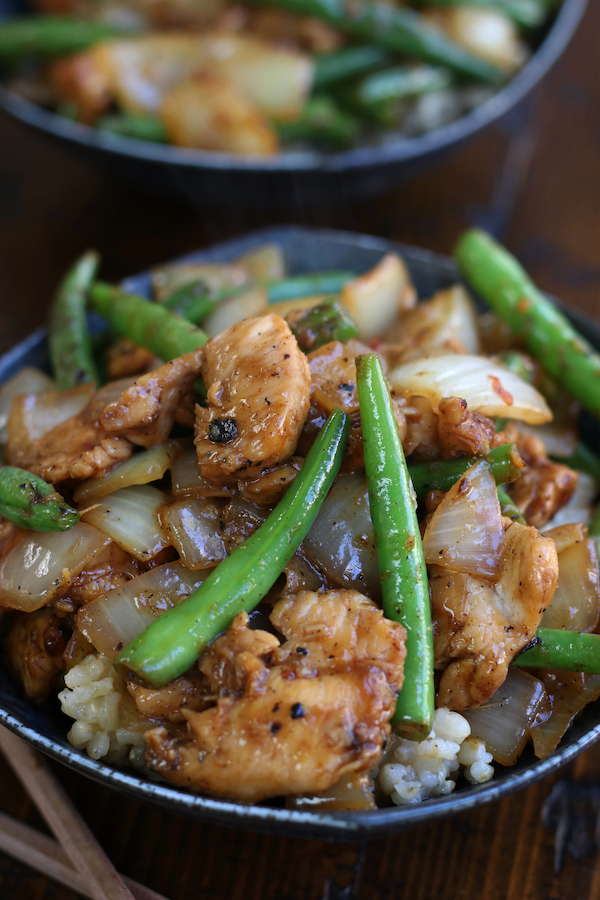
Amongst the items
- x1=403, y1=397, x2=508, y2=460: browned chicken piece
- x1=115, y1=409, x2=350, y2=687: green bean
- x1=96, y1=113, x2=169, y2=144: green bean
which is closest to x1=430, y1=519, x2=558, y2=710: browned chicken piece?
x1=403, y1=397, x2=508, y2=460: browned chicken piece

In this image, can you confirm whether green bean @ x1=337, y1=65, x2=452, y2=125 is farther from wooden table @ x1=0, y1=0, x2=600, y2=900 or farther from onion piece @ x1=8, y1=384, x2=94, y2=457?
onion piece @ x1=8, y1=384, x2=94, y2=457

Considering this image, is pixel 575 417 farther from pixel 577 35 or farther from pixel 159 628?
pixel 577 35

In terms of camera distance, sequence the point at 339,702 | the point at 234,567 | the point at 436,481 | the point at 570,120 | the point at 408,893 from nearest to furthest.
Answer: the point at 339,702 → the point at 234,567 → the point at 436,481 → the point at 408,893 → the point at 570,120

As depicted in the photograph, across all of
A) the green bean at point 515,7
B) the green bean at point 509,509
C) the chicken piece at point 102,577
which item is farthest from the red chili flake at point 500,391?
the green bean at point 515,7

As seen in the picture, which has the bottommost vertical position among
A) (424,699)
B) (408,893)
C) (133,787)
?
(408,893)

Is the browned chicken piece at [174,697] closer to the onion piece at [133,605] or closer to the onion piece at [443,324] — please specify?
the onion piece at [133,605]

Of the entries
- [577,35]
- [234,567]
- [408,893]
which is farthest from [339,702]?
[577,35]
